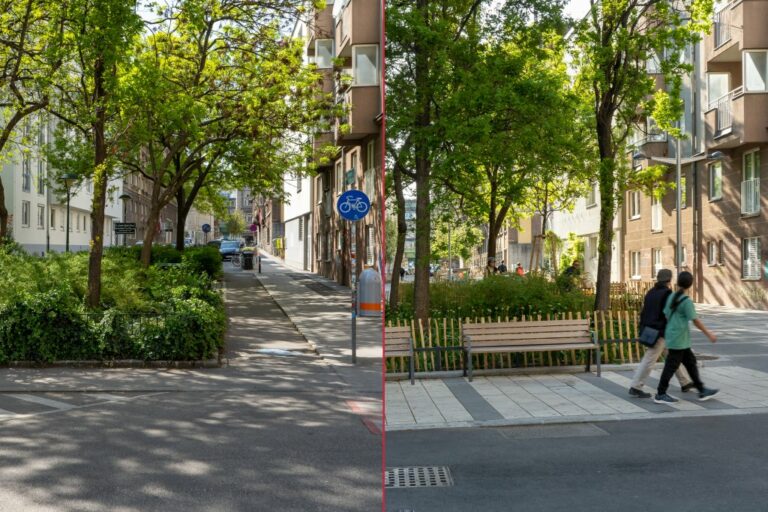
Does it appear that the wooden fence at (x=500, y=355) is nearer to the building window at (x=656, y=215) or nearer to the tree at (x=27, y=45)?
the tree at (x=27, y=45)

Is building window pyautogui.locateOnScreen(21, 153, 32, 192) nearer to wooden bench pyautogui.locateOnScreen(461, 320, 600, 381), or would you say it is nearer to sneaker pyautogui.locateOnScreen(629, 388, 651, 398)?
wooden bench pyautogui.locateOnScreen(461, 320, 600, 381)

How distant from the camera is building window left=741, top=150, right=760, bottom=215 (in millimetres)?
27047

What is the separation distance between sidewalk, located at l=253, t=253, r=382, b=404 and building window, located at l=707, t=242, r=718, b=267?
40.7 ft

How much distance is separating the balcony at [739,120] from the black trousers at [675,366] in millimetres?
18097

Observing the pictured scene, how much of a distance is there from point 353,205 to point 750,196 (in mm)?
17977

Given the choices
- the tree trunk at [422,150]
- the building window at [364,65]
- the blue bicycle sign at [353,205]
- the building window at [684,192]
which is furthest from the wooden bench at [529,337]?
the building window at [684,192]

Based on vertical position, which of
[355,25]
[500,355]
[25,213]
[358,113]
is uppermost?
[355,25]

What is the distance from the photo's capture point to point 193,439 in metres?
8.06

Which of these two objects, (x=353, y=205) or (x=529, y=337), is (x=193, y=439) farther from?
(x=353, y=205)

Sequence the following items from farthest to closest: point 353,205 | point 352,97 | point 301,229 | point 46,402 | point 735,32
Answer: point 301,229
point 735,32
point 352,97
point 353,205
point 46,402

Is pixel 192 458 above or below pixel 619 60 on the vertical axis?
below

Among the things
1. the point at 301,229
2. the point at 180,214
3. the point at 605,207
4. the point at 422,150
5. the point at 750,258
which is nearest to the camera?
the point at 422,150

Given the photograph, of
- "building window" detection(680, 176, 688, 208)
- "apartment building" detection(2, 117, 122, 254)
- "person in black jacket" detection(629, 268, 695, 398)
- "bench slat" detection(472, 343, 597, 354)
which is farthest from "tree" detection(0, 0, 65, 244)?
"building window" detection(680, 176, 688, 208)

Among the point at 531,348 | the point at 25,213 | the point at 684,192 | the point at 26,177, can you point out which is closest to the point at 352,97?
the point at 684,192
